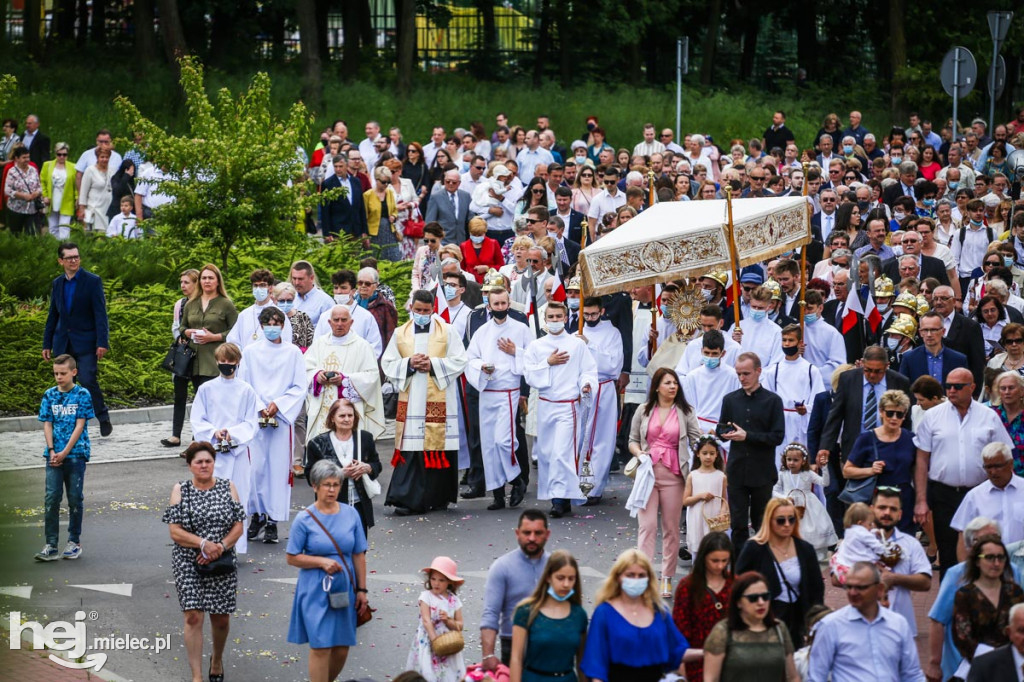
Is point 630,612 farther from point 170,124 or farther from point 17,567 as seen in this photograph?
point 170,124

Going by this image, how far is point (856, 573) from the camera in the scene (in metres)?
7.79

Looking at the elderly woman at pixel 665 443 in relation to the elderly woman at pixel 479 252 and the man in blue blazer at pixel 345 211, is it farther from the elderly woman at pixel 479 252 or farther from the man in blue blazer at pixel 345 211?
the man in blue blazer at pixel 345 211

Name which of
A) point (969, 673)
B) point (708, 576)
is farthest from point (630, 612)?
point (969, 673)

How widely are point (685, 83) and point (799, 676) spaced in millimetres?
40431

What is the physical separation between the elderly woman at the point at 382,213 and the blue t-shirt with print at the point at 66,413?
1104 cm

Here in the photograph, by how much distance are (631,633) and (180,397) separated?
9395 millimetres

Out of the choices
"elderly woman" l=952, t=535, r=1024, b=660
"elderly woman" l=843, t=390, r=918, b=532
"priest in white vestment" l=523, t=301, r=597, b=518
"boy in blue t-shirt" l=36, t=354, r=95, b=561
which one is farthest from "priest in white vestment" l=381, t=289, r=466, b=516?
"elderly woman" l=952, t=535, r=1024, b=660

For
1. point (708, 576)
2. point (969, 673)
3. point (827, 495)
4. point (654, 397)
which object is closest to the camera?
point (969, 673)

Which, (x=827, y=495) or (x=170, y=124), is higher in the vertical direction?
(x=170, y=124)

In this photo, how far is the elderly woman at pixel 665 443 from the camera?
11.8m

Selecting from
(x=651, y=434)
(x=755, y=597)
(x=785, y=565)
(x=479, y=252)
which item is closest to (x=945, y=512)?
(x=651, y=434)

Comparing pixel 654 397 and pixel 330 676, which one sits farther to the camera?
pixel 654 397

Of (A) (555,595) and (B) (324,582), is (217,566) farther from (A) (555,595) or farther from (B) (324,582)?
(A) (555,595)

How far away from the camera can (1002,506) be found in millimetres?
9898
